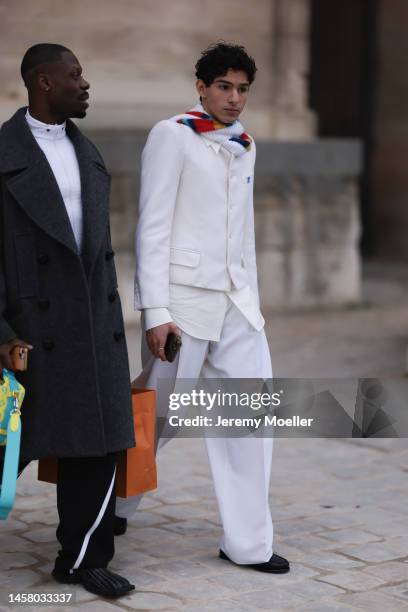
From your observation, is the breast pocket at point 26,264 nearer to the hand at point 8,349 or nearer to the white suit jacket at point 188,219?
the hand at point 8,349

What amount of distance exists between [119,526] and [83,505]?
68 cm

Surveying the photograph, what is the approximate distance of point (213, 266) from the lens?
479 centimetres

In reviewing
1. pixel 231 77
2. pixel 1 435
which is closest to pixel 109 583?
pixel 1 435

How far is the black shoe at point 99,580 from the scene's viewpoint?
4.43 meters

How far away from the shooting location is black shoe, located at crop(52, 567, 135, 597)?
14.5 ft

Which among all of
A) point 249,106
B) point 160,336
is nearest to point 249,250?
point 160,336

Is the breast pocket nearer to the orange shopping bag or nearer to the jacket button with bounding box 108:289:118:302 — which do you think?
the jacket button with bounding box 108:289:118:302

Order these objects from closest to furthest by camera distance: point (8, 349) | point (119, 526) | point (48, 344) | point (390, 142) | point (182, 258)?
point (8, 349)
point (48, 344)
point (182, 258)
point (119, 526)
point (390, 142)

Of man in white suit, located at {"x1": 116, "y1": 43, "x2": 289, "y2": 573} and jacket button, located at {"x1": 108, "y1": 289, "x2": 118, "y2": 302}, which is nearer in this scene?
jacket button, located at {"x1": 108, "y1": 289, "x2": 118, "y2": 302}

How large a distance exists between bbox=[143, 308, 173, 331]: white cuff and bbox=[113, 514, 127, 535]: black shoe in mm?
907

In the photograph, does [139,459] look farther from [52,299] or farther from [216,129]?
[216,129]

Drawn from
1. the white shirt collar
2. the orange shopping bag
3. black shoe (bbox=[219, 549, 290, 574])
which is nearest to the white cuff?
the orange shopping bag

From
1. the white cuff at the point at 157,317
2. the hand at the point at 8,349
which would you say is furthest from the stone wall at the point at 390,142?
the hand at the point at 8,349

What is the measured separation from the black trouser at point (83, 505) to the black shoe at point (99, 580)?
1.0 inches
